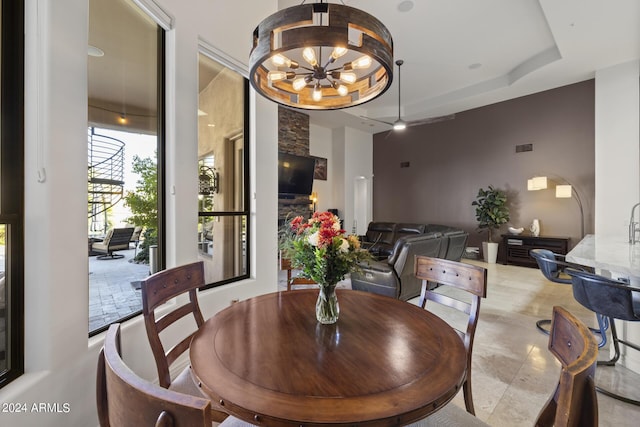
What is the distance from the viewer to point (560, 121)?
5773 millimetres

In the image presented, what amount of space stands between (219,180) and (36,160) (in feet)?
4.83

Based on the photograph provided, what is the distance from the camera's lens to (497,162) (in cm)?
671

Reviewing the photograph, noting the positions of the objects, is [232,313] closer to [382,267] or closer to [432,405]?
[432,405]

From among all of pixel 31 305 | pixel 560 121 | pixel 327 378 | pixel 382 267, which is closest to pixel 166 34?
pixel 31 305

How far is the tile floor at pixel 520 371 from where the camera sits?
1772mm

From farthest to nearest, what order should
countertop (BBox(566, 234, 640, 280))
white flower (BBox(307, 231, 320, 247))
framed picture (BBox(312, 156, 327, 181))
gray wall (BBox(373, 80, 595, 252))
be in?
framed picture (BBox(312, 156, 327, 181)) → gray wall (BBox(373, 80, 595, 252)) → countertop (BBox(566, 234, 640, 280)) → white flower (BBox(307, 231, 320, 247))

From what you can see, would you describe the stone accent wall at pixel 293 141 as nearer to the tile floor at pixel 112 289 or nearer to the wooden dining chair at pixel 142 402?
the tile floor at pixel 112 289

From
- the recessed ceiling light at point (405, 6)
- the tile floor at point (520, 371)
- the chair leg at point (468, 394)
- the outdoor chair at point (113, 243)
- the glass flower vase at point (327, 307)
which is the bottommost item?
the tile floor at point (520, 371)

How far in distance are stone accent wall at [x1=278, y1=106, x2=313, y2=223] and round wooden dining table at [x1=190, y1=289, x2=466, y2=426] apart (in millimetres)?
5202

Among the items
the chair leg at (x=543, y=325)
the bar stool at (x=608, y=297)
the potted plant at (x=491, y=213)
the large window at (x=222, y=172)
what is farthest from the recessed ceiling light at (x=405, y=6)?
the potted plant at (x=491, y=213)

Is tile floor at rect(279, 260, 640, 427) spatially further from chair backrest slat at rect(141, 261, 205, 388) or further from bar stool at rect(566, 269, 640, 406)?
chair backrest slat at rect(141, 261, 205, 388)

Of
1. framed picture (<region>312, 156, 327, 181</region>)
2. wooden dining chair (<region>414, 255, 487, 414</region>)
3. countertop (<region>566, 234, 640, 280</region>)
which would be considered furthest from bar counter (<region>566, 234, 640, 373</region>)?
framed picture (<region>312, 156, 327, 181</region>)

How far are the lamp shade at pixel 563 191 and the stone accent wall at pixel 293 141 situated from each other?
535cm

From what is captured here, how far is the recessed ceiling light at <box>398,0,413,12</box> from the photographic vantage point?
11.9ft
